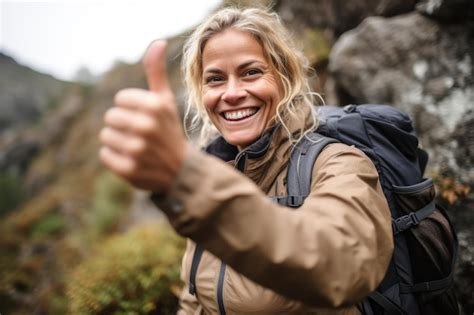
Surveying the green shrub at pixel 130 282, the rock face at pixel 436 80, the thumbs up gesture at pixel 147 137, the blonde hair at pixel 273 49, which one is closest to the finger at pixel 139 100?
the thumbs up gesture at pixel 147 137

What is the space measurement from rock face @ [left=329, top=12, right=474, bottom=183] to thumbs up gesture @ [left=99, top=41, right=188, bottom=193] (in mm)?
3329

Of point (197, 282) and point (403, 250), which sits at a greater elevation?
point (197, 282)

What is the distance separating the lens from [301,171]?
147cm

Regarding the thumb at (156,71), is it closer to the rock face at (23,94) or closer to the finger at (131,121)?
the finger at (131,121)

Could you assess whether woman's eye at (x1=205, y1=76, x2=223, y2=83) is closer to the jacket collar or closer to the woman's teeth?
the woman's teeth

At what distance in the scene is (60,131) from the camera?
20.7 meters

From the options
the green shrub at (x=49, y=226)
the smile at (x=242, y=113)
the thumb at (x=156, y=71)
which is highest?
the thumb at (x=156, y=71)

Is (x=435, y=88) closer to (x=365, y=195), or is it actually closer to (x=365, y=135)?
(x=365, y=135)

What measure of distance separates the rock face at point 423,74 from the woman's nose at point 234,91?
2.59m

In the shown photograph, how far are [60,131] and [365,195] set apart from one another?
77.1 feet

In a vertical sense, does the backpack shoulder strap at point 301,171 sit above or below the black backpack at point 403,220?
above

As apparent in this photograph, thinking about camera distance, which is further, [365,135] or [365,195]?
[365,135]

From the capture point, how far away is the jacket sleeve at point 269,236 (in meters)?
0.81

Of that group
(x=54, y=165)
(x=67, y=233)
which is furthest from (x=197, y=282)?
(x=54, y=165)
